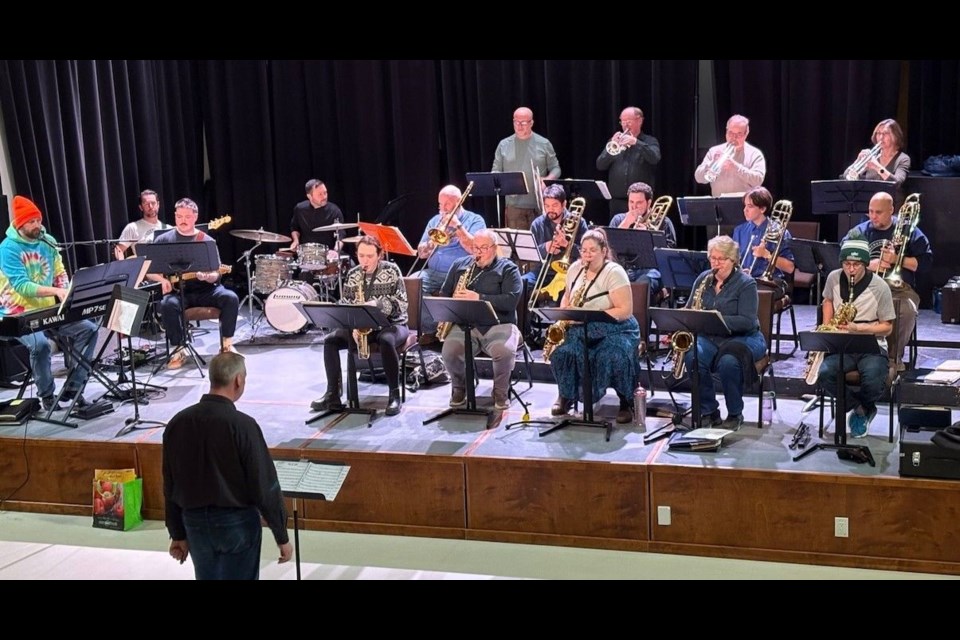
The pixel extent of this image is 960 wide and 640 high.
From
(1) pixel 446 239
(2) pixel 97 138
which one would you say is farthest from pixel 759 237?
(2) pixel 97 138

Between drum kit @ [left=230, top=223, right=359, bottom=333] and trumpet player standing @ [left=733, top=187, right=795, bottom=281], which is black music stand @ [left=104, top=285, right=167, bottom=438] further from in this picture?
trumpet player standing @ [left=733, top=187, right=795, bottom=281]

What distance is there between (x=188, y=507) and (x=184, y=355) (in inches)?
184

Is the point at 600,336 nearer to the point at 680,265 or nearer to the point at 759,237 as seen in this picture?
the point at 680,265

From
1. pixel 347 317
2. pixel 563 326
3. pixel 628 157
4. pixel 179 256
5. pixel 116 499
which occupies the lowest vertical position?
pixel 116 499

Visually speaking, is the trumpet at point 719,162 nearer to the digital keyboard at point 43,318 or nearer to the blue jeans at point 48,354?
the digital keyboard at point 43,318

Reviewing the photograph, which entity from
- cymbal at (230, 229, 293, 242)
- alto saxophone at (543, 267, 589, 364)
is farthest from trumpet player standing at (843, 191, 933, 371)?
cymbal at (230, 229, 293, 242)

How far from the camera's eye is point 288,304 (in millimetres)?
9445

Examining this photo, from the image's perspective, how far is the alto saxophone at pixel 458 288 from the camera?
7363mm

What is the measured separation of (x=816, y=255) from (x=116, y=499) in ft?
15.1

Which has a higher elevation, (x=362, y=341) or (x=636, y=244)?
(x=636, y=244)

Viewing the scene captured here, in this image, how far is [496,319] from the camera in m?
6.96

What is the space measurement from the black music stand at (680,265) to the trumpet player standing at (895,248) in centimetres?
92

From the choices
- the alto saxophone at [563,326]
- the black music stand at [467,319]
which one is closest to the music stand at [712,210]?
the alto saxophone at [563,326]

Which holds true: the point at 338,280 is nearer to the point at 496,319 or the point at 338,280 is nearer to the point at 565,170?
the point at 565,170
